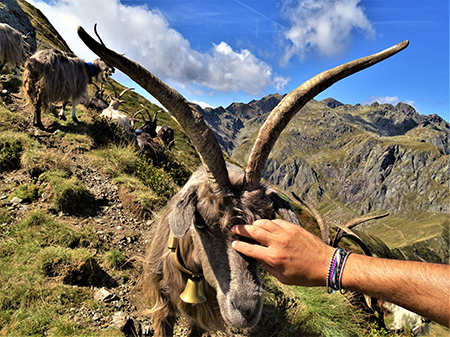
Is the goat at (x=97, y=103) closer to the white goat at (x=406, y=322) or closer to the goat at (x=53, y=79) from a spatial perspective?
the goat at (x=53, y=79)

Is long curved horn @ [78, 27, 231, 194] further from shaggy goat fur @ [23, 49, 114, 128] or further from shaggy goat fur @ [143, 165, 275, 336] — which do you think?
shaggy goat fur @ [23, 49, 114, 128]

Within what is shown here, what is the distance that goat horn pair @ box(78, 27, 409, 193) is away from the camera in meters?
2.83

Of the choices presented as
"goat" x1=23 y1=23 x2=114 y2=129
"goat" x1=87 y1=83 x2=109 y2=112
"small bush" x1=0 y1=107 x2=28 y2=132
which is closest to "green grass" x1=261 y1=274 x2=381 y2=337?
"small bush" x1=0 y1=107 x2=28 y2=132

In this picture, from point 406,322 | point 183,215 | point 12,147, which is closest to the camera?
point 183,215

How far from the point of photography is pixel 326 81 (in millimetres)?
3098

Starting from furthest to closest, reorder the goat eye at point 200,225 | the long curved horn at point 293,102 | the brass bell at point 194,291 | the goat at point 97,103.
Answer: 1. the goat at point 97,103
2. the brass bell at point 194,291
3. the goat eye at point 200,225
4. the long curved horn at point 293,102

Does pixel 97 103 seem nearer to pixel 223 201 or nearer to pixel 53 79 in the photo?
pixel 53 79

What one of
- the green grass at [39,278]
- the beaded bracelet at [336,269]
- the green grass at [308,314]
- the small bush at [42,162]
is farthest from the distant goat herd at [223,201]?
the small bush at [42,162]

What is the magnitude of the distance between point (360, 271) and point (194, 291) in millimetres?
2487

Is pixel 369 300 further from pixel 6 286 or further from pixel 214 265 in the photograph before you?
pixel 6 286

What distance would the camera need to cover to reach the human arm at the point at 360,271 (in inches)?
79.8

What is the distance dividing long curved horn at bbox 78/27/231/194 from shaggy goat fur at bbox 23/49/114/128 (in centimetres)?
986

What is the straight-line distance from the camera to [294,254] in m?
2.37

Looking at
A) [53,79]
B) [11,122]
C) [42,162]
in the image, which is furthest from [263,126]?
[53,79]
